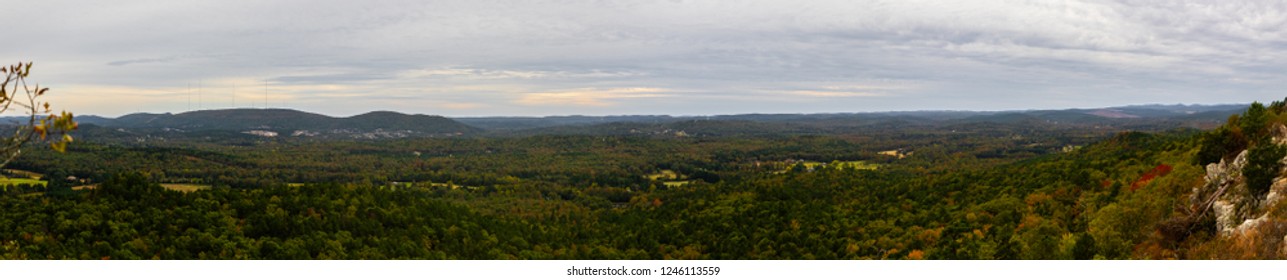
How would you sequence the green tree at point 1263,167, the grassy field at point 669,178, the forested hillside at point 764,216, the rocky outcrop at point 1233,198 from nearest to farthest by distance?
the rocky outcrop at point 1233,198 → the green tree at point 1263,167 → the forested hillside at point 764,216 → the grassy field at point 669,178

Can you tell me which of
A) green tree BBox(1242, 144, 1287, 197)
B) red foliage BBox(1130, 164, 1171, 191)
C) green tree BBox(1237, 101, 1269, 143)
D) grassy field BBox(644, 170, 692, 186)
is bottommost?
grassy field BBox(644, 170, 692, 186)

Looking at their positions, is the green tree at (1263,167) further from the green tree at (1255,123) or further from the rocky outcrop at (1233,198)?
the green tree at (1255,123)

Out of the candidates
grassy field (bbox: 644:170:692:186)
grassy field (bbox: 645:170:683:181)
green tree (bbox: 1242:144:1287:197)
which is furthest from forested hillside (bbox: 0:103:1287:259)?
grassy field (bbox: 645:170:683:181)

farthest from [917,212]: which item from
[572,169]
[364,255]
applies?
[572,169]

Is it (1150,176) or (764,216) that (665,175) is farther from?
(1150,176)

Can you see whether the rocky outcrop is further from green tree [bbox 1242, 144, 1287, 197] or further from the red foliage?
the red foliage

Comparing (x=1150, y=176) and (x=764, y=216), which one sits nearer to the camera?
(x=1150, y=176)

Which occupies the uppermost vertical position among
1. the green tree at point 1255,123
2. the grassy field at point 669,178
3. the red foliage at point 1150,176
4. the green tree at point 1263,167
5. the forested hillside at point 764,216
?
the green tree at point 1255,123

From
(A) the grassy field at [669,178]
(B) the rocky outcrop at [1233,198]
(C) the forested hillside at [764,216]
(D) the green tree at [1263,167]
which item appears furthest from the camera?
(A) the grassy field at [669,178]

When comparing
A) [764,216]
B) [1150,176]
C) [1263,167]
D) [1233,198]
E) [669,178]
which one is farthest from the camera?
[669,178]

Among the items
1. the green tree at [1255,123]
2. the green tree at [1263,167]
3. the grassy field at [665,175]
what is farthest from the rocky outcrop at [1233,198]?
the grassy field at [665,175]

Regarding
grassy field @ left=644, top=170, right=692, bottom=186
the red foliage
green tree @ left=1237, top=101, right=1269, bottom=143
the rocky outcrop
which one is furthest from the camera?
grassy field @ left=644, top=170, right=692, bottom=186

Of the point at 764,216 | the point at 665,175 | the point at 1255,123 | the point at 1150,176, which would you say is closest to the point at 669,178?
the point at 665,175
